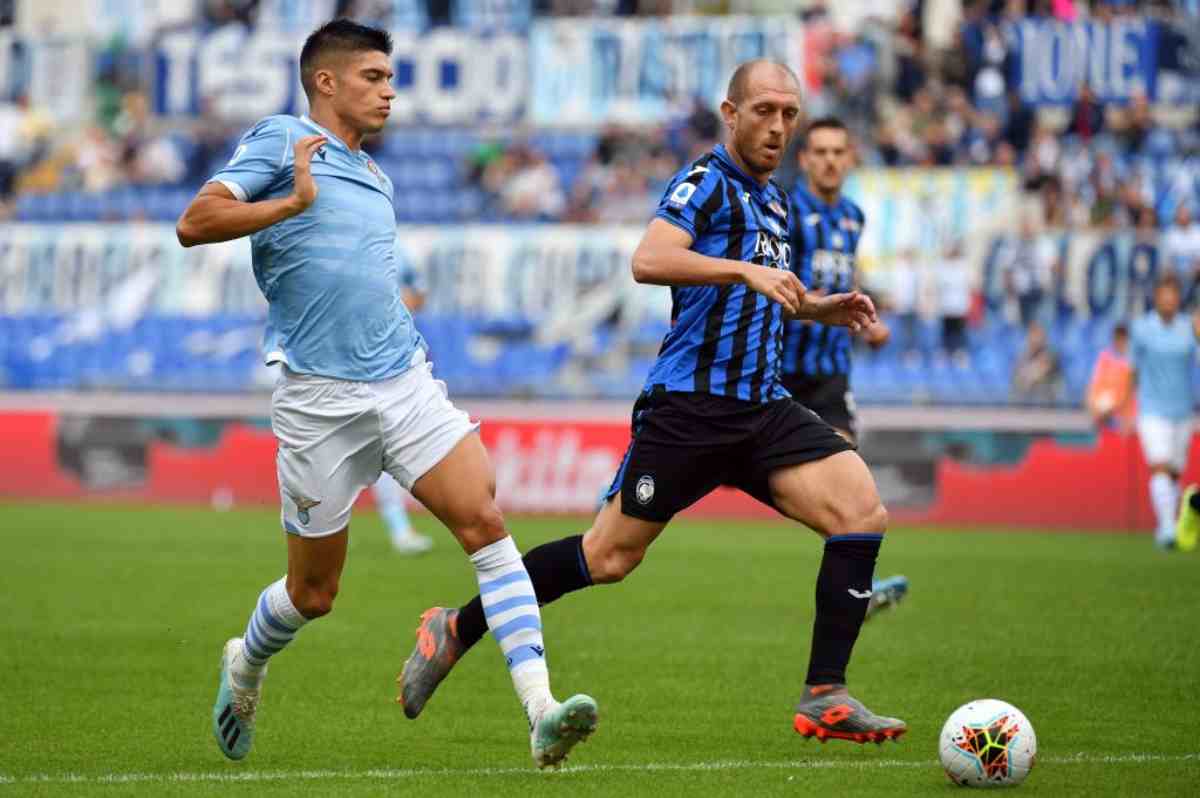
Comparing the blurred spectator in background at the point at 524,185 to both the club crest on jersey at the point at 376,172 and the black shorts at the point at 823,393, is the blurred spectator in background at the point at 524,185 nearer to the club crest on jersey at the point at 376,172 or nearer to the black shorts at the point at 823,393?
the black shorts at the point at 823,393

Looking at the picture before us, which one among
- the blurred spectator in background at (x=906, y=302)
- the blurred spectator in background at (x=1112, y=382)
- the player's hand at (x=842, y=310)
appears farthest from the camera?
the blurred spectator in background at (x=906, y=302)

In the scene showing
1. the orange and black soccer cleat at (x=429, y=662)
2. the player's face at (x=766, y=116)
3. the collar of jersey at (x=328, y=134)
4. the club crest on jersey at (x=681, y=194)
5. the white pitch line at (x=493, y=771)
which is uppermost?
the player's face at (x=766, y=116)

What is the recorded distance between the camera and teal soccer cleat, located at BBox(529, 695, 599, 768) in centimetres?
621

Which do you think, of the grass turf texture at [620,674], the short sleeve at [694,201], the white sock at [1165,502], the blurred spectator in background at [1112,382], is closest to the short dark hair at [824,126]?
the grass turf texture at [620,674]

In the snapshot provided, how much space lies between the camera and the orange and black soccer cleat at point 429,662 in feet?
23.9

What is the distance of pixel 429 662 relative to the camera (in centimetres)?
735

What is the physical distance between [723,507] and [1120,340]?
4.64m

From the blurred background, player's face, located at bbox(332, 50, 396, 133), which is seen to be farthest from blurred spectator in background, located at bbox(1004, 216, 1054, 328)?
player's face, located at bbox(332, 50, 396, 133)

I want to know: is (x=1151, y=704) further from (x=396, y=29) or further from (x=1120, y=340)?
(x=396, y=29)

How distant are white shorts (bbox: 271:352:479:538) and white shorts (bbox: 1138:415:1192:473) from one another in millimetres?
12833

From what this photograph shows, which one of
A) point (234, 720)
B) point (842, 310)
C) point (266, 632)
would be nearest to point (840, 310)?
point (842, 310)

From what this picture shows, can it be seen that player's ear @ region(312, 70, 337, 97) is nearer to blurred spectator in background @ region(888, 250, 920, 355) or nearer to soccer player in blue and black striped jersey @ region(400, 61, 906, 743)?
soccer player in blue and black striped jersey @ region(400, 61, 906, 743)

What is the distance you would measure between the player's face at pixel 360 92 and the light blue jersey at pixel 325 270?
15cm

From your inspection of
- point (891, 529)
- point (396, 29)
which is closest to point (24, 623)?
point (891, 529)
